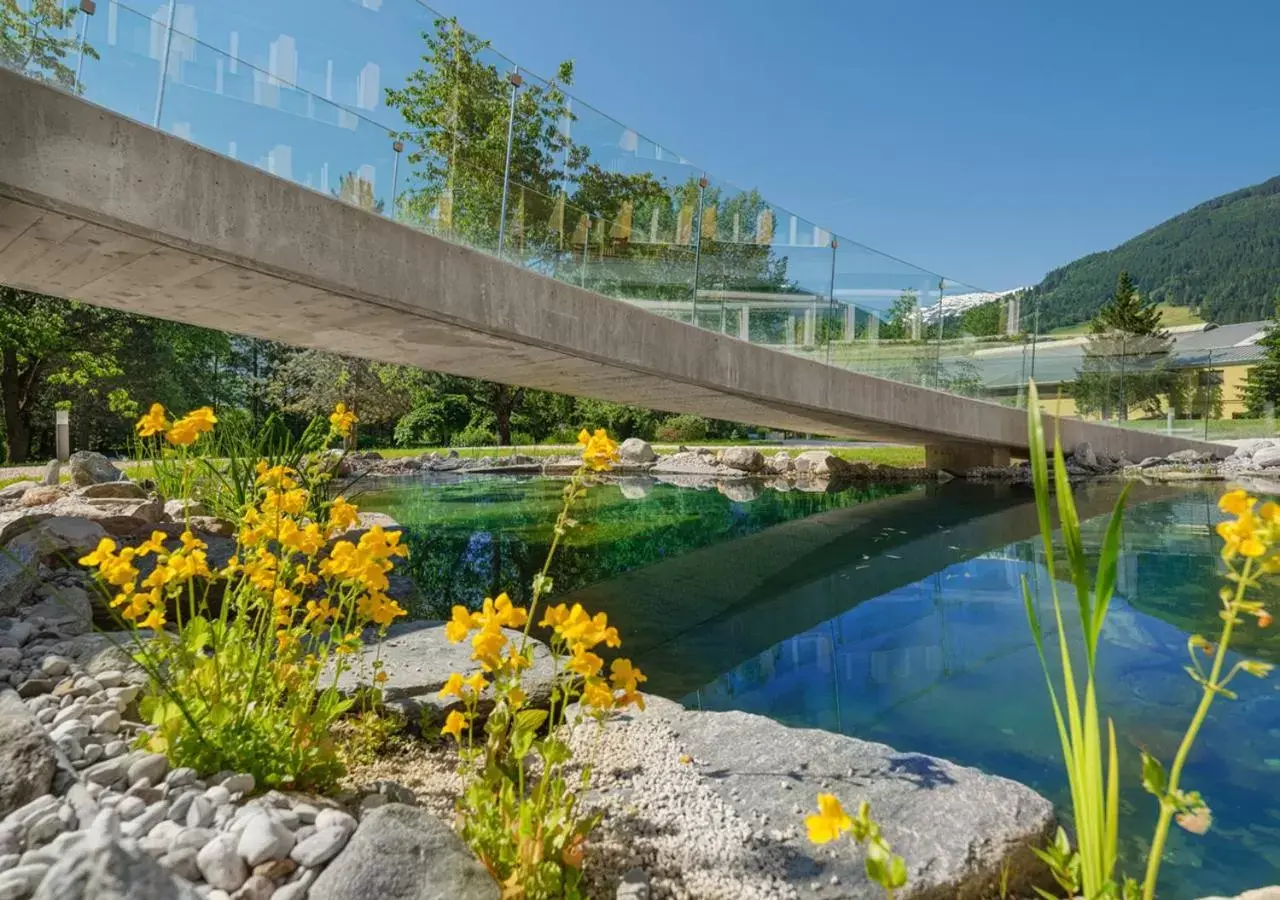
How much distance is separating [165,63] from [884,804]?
5418 mm

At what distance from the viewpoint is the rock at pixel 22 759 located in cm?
159

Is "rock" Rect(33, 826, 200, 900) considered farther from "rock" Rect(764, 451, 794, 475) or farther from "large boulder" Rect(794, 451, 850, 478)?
"rock" Rect(764, 451, 794, 475)

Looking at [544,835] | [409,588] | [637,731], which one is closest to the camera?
[544,835]

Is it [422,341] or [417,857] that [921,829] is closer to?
[417,857]

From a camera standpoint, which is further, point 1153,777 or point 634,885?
point 634,885

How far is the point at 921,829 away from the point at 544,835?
1051 millimetres

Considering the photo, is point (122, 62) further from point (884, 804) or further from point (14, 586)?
point (884, 804)

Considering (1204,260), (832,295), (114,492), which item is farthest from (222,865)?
(1204,260)

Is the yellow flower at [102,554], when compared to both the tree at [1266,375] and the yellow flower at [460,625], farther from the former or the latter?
the tree at [1266,375]

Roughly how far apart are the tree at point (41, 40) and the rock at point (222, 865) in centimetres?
407

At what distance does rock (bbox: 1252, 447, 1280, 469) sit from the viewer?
16.0 m

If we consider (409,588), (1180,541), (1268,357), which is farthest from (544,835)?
(1268,357)

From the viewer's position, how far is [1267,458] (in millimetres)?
16203

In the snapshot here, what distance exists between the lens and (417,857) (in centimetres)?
149
